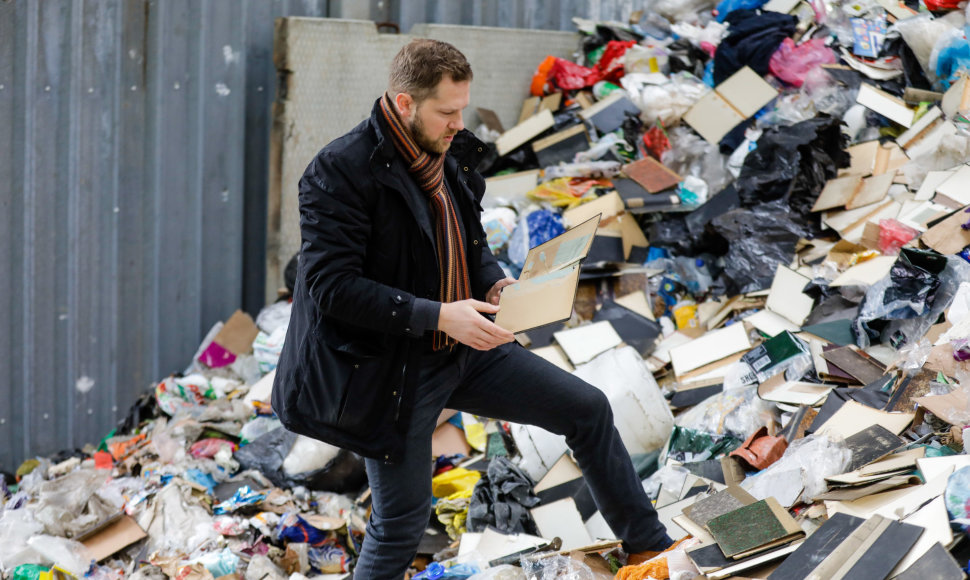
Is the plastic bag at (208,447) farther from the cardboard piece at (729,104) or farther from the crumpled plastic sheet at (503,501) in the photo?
the cardboard piece at (729,104)

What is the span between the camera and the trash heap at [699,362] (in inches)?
103

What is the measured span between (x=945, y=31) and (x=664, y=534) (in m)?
3.60

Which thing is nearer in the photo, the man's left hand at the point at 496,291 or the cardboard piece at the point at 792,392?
the man's left hand at the point at 496,291

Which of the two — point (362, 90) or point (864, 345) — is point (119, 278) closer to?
point (362, 90)

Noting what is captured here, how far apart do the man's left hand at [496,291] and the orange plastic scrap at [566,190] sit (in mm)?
2719

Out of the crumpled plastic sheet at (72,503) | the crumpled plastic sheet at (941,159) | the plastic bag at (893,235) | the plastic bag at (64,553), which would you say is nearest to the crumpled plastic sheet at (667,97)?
the crumpled plastic sheet at (941,159)

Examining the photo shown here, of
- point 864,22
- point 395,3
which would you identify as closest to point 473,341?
point 395,3

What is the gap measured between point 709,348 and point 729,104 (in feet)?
6.41

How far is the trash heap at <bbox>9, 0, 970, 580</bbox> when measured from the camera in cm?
263

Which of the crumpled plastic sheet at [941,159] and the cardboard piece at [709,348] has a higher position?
the crumpled plastic sheet at [941,159]

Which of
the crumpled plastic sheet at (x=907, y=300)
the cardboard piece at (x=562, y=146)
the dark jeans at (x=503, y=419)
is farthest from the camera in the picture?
the cardboard piece at (x=562, y=146)

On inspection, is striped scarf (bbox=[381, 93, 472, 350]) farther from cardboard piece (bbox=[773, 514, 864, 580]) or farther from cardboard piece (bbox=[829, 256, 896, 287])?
cardboard piece (bbox=[829, 256, 896, 287])

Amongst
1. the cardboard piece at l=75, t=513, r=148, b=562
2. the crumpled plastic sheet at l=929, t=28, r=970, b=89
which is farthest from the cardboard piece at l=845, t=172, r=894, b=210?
the cardboard piece at l=75, t=513, r=148, b=562

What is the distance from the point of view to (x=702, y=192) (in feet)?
16.7
